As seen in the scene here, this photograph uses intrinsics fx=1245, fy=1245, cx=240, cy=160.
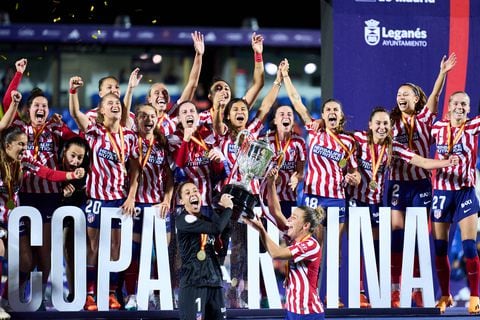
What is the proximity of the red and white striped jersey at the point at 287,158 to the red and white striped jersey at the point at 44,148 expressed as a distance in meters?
1.69

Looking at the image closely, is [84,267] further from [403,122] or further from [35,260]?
[403,122]

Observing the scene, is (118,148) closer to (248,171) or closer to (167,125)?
(167,125)

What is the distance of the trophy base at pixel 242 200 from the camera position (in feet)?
Result: 29.1

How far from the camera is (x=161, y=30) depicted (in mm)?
14406

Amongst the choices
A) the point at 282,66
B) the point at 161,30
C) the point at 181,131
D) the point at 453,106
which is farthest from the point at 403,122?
the point at 161,30

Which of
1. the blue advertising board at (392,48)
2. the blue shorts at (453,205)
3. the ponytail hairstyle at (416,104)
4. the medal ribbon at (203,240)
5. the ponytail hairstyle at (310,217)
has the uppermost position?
the blue advertising board at (392,48)

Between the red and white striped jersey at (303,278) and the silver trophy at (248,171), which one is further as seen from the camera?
the silver trophy at (248,171)

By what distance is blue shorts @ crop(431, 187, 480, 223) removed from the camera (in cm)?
1054

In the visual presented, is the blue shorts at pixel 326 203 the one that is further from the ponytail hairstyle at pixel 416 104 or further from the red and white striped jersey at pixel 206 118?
the red and white striped jersey at pixel 206 118

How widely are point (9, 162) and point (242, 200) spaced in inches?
87.2

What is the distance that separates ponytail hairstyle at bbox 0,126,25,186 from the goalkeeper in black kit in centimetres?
165

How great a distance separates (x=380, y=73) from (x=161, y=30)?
421 cm

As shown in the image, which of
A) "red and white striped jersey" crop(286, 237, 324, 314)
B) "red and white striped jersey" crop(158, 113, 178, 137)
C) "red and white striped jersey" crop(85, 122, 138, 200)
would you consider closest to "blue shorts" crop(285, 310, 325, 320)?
"red and white striped jersey" crop(286, 237, 324, 314)

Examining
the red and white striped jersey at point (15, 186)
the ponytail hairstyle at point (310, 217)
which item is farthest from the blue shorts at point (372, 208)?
the red and white striped jersey at point (15, 186)
